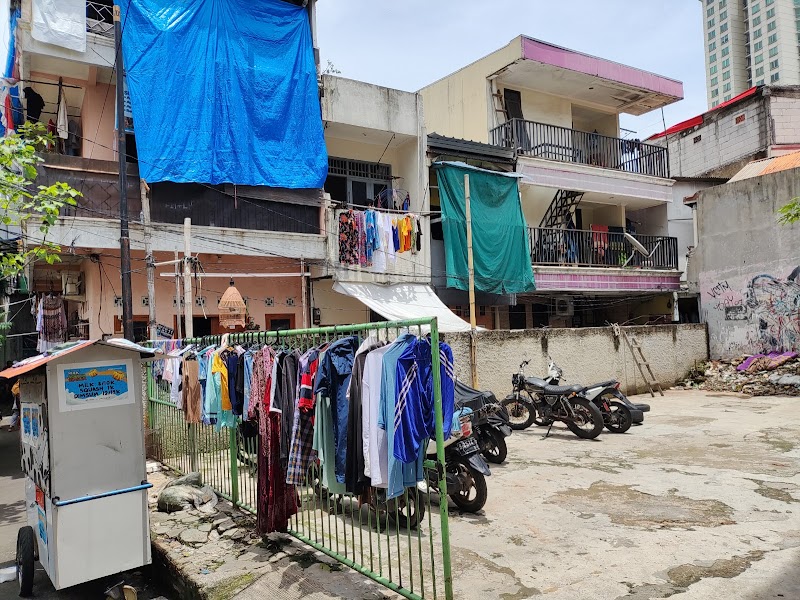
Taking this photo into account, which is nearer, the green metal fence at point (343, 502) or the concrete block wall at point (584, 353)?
the green metal fence at point (343, 502)

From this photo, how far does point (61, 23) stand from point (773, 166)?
1917 centimetres

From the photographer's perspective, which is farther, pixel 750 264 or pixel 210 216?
pixel 750 264

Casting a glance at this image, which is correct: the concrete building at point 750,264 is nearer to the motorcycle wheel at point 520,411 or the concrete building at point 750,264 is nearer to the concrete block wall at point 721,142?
the concrete block wall at point 721,142

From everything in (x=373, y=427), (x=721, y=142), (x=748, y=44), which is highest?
(x=748, y=44)

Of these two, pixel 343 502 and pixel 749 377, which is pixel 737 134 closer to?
pixel 749 377

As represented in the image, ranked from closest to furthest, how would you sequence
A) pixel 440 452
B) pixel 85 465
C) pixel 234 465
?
pixel 440 452, pixel 85 465, pixel 234 465

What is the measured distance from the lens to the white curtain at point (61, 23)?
401 inches

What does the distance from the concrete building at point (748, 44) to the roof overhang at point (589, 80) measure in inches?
3129

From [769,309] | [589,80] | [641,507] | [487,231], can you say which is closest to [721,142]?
[589,80]

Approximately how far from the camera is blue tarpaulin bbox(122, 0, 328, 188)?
11.0 m

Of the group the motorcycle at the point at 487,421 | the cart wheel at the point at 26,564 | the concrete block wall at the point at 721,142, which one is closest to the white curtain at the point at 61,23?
the cart wheel at the point at 26,564

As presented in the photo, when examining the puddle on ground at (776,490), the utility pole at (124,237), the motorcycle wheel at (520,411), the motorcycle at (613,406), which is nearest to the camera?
the puddle on ground at (776,490)

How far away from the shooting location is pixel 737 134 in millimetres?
22453

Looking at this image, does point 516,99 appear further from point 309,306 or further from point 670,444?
point 670,444
